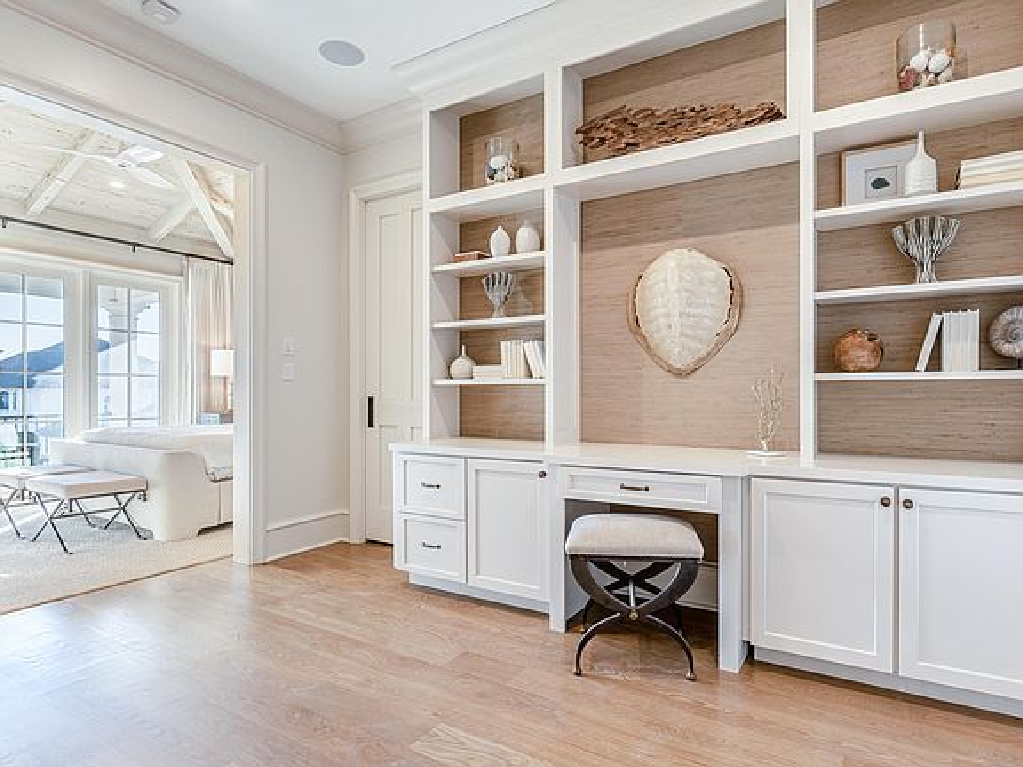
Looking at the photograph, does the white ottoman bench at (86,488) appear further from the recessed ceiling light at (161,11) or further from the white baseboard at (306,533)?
the recessed ceiling light at (161,11)

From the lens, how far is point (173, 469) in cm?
455

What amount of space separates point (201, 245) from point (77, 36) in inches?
190

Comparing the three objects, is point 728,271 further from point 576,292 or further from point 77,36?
point 77,36

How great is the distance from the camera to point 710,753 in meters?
1.90

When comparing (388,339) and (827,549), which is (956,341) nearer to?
(827,549)

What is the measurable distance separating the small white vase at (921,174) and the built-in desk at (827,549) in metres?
1.03

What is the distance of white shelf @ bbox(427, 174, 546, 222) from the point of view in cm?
330

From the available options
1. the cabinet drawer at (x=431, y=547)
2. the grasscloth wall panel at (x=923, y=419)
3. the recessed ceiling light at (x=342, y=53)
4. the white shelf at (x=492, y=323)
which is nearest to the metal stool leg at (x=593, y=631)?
the cabinet drawer at (x=431, y=547)

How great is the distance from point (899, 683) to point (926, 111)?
6.75 ft

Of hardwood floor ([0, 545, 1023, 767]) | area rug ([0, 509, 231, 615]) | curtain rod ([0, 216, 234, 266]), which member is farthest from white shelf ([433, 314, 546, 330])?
curtain rod ([0, 216, 234, 266])

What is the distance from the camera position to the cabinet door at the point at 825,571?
2.23m

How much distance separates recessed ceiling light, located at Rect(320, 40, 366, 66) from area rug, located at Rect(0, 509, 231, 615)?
3.05m

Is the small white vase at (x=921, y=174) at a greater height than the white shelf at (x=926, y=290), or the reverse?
the small white vase at (x=921, y=174)

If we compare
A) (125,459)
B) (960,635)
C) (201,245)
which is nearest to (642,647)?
(960,635)
